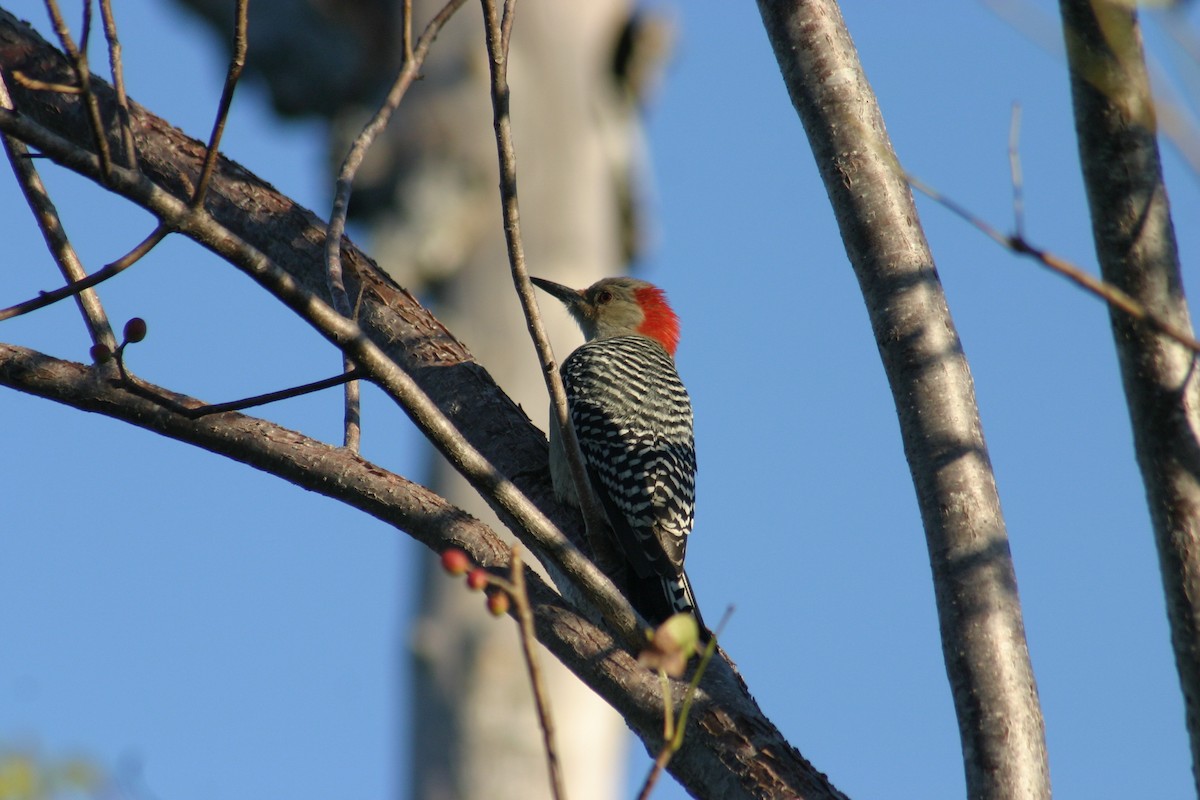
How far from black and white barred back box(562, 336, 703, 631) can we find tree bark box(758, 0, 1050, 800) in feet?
6.08

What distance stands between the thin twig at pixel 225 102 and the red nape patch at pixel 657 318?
17.7 ft

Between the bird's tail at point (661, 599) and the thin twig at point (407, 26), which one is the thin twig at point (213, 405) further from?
the bird's tail at point (661, 599)

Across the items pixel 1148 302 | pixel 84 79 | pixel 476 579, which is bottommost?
pixel 476 579

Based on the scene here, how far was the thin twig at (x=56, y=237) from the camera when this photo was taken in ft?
12.2

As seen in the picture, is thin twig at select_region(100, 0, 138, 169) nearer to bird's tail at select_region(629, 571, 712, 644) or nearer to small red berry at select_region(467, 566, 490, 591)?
small red berry at select_region(467, 566, 490, 591)

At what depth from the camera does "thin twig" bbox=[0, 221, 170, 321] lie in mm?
2965

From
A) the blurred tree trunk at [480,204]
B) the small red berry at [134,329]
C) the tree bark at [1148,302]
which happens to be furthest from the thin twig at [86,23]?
the blurred tree trunk at [480,204]

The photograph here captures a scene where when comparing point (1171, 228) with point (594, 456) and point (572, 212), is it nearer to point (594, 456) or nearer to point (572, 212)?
point (594, 456)

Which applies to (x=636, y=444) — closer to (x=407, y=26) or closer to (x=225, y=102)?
(x=407, y=26)

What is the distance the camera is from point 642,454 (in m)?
6.00

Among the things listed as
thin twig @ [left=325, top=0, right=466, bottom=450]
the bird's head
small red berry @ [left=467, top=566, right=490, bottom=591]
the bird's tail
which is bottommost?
small red berry @ [left=467, top=566, right=490, bottom=591]

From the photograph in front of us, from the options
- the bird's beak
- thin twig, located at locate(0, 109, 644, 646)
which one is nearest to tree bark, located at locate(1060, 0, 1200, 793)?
thin twig, located at locate(0, 109, 644, 646)

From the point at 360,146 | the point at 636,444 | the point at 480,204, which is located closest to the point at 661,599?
the point at 636,444

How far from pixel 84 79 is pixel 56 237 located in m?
1.21
